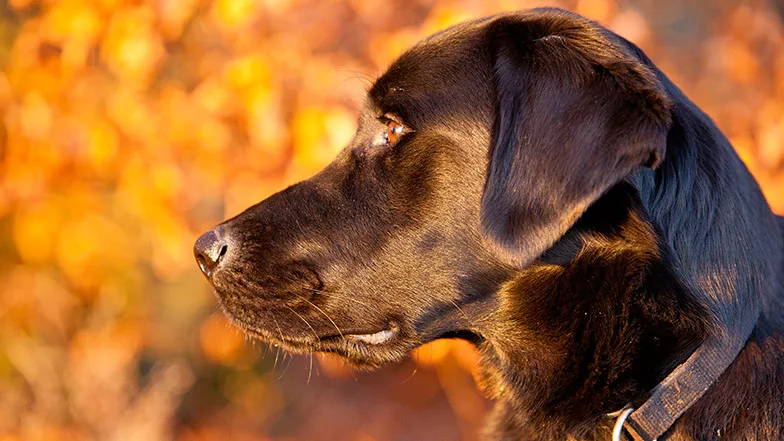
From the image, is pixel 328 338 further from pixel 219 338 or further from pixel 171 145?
pixel 219 338

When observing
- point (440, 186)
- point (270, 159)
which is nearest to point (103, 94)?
point (270, 159)

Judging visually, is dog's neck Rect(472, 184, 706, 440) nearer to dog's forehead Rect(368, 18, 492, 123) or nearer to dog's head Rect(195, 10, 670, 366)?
dog's head Rect(195, 10, 670, 366)

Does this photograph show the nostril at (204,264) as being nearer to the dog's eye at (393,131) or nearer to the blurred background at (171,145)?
the dog's eye at (393,131)

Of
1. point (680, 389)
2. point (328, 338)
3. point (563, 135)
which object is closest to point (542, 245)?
point (563, 135)

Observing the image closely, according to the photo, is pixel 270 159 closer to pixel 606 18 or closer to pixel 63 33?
pixel 63 33

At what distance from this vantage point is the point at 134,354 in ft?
17.4

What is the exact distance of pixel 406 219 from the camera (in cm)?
227

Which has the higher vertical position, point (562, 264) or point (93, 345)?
point (562, 264)

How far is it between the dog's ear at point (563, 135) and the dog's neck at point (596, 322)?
26 cm

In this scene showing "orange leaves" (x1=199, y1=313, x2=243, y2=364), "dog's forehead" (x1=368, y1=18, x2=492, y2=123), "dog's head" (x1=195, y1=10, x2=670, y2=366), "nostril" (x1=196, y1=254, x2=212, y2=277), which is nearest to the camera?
"dog's head" (x1=195, y1=10, x2=670, y2=366)

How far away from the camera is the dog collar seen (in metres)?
1.93

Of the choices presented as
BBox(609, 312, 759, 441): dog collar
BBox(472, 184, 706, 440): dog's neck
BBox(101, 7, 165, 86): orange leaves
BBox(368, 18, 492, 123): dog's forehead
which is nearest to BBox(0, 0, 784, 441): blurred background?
BBox(101, 7, 165, 86): orange leaves

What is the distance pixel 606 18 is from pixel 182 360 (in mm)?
3616

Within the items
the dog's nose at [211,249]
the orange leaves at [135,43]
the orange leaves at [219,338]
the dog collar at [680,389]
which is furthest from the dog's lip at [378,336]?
the orange leaves at [219,338]
